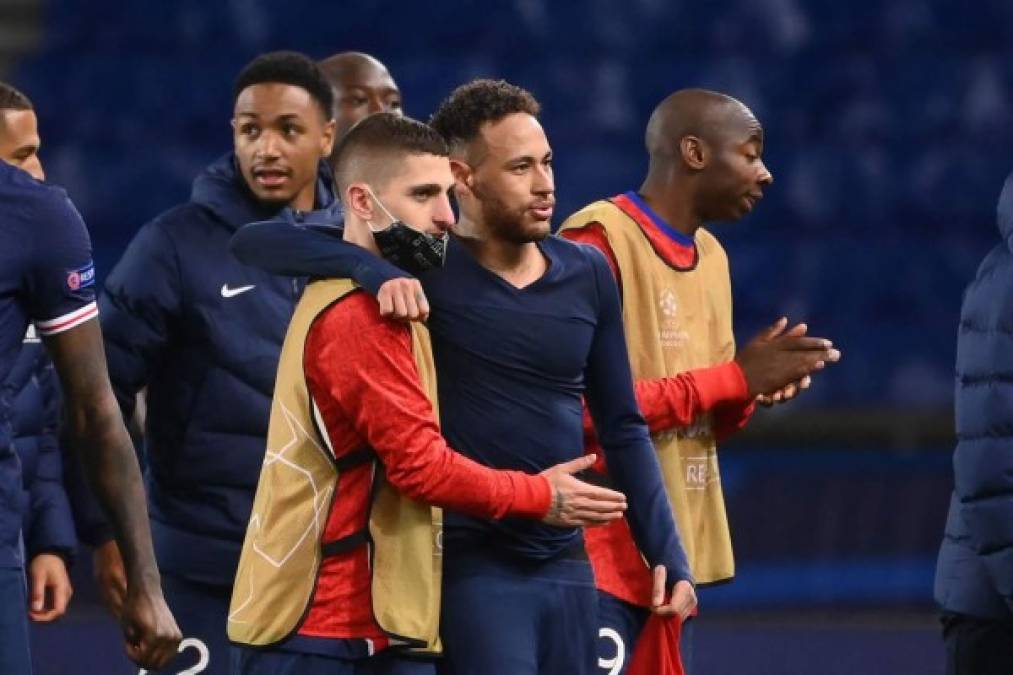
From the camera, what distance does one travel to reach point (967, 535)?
13.6ft

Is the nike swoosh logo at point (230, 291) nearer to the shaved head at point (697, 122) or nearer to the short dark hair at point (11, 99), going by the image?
the short dark hair at point (11, 99)

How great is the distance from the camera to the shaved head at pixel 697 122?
15.0ft

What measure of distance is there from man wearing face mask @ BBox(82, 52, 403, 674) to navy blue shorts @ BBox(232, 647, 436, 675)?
1.13m

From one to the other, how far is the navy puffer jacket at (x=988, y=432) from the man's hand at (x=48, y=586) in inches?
66.0

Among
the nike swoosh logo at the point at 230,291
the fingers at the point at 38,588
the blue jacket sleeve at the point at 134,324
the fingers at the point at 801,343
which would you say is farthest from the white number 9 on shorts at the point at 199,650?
the fingers at the point at 801,343

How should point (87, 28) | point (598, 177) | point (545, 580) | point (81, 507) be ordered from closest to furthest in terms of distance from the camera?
point (545, 580) → point (81, 507) → point (598, 177) → point (87, 28)

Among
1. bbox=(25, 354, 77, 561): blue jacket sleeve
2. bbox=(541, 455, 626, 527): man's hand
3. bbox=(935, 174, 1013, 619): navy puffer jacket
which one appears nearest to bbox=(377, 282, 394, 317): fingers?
bbox=(541, 455, 626, 527): man's hand

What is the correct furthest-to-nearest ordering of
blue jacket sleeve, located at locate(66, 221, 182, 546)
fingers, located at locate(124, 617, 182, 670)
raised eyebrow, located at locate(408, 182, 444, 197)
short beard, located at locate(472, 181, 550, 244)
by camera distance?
1. blue jacket sleeve, located at locate(66, 221, 182, 546)
2. short beard, located at locate(472, 181, 550, 244)
3. raised eyebrow, located at locate(408, 182, 444, 197)
4. fingers, located at locate(124, 617, 182, 670)

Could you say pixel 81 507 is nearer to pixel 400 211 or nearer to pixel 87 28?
pixel 400 211

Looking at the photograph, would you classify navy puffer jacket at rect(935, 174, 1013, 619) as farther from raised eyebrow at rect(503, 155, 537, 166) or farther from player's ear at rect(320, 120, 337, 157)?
player's ear at rect(320, 120, 337, 157)

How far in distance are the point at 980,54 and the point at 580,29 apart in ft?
5.61

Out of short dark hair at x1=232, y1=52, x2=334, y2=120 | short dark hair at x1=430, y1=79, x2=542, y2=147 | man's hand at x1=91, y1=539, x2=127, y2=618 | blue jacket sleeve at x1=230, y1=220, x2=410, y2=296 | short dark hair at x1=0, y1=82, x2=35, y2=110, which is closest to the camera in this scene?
blue jacket sleeve at x1=230, y1=220, x2=410, y2=296

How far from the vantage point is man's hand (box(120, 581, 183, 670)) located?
10.9 ft

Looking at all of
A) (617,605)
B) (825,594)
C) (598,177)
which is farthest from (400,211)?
(598,177)
